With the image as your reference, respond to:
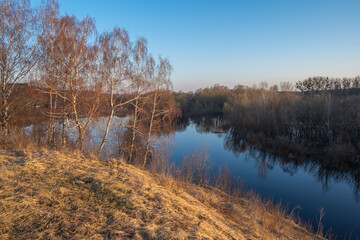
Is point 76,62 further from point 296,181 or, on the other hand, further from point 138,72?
point 296,181

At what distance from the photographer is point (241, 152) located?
19.2 meters

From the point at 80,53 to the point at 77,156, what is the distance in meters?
4.55

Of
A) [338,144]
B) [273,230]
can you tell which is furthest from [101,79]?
[338,144]

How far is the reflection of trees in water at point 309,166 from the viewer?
12258 mm

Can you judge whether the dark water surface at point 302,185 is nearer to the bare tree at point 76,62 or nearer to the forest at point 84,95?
the forest at point 84,95

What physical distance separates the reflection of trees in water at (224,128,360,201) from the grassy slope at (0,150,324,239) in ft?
33.2

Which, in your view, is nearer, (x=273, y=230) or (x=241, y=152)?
(x=273, y=230)

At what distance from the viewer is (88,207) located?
3.13 metres

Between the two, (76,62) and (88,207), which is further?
(76,62)

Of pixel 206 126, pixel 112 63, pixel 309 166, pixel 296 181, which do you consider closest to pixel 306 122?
pixel 309 166

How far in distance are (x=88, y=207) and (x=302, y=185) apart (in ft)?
43.0

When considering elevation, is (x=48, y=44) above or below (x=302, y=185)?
above

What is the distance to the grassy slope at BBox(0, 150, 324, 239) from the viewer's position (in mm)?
2551

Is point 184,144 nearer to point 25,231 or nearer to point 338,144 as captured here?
point 338,144
